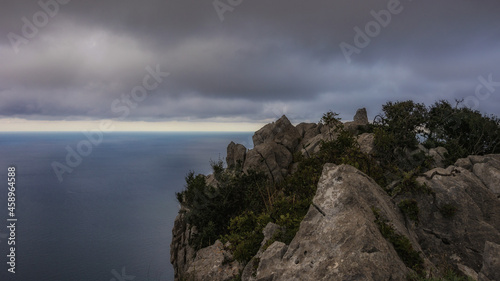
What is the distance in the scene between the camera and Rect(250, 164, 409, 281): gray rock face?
791 cm

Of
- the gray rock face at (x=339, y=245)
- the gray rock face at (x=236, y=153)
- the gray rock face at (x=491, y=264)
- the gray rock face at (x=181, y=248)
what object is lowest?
the gray rock face at (x=181, y=248)

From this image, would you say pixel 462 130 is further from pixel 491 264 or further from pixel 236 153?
pixel 491 264

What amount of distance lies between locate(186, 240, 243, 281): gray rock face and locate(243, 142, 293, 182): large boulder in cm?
1405

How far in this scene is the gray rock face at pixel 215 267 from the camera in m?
14.1

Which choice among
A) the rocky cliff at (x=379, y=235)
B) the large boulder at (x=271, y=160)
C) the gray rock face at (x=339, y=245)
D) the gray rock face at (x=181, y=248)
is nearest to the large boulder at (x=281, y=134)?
the large boulder at (x=271, y=160)

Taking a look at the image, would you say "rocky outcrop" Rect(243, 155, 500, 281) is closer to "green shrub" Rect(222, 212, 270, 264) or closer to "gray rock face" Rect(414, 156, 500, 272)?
"gray rock face" Rect(414, 156, 500, 272)

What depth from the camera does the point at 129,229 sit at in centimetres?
19150

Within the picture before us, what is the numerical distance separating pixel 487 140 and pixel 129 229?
20466 centimetres

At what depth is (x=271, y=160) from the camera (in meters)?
31.5

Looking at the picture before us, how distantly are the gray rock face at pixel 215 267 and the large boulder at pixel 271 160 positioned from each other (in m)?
14.1

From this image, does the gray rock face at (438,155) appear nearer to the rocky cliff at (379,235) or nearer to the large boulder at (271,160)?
the rocky cliff at (379,235)

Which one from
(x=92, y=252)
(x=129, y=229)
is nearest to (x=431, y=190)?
(x=92, y=252)

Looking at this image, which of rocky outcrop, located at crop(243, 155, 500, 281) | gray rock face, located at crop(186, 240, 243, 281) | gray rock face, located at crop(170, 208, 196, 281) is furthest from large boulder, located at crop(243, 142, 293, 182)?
rocky outcrop, located at crop(243, 155, 500, 281)

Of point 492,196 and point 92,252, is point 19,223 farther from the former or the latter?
point 492,196
